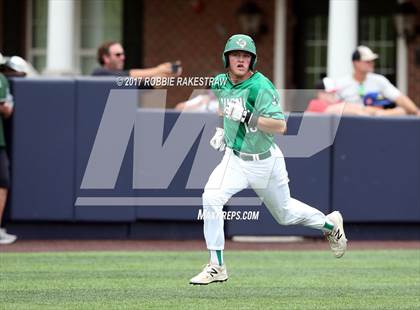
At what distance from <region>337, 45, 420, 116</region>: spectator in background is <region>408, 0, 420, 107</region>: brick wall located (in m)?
5.33

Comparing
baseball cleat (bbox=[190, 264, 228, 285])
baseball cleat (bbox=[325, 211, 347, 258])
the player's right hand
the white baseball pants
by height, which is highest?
the player's right hand

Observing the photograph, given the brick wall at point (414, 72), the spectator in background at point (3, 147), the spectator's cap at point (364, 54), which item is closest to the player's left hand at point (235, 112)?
the spectator in background at point (3, 147)

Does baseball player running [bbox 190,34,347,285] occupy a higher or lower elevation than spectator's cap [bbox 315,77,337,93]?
lower

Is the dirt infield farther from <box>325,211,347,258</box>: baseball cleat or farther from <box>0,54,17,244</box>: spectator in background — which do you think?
<box>325,211,347,258</box>: baseball cleat

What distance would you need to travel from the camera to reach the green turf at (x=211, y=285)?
794 cm

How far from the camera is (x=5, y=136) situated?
42.1 ft

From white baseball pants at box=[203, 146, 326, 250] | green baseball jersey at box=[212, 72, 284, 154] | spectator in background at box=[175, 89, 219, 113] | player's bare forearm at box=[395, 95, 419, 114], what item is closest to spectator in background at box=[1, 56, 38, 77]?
spectator in background at box=[175, 89, 219, 113]

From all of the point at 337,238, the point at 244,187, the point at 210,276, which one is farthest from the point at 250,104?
the point at 337,238

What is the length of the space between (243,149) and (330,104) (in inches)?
180

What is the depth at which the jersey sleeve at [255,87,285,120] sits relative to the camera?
8477 millimetres

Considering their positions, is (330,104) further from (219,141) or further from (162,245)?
(219,141)

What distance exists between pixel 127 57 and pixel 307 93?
21.8 feet

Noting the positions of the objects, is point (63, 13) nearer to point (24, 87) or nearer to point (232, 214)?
point (24, 87)

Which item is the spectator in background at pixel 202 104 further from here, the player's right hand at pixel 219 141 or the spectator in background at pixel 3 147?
the player's right hand at pixel 219 141
